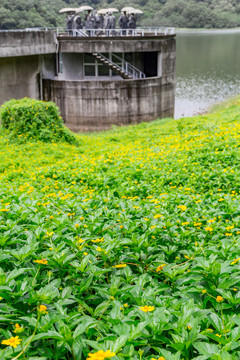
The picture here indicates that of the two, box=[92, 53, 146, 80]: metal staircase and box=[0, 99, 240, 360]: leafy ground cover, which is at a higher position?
box=[92, 53, 146, 80]: metal staircase

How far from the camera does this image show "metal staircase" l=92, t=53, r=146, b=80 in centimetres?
2122

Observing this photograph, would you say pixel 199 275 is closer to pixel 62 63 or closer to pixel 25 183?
pixel 25 183

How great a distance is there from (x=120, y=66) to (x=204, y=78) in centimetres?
1341

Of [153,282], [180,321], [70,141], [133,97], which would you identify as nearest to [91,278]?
[153,282]

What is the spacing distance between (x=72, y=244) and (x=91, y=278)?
530 mm

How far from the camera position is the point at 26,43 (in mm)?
18906

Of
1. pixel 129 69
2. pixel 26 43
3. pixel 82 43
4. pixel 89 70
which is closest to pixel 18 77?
pixel 26 43

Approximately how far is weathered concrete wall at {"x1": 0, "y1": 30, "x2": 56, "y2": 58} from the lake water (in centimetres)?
922

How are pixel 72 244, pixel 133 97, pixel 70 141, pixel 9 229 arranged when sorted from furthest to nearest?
pixel 133 97
pixel 70 141
pixel 9 229
pixel 72 244

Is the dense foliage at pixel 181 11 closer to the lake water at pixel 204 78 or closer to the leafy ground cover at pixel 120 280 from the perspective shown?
the lake water at pixel 204 78

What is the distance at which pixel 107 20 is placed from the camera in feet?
81.7

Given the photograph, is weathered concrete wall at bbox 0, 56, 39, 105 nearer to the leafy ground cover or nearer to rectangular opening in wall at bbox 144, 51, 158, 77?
rectangular opening in wall at bbox 144, 51, 158, 77

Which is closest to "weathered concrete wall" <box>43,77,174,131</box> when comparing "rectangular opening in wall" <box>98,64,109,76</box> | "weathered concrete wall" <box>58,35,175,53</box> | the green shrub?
"weathered concrete wall" <box>58,35,175,53</box>

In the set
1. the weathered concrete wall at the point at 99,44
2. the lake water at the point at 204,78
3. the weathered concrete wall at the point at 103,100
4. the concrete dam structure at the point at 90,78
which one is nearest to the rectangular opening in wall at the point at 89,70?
the concrete dam structure at the point at 90,78
